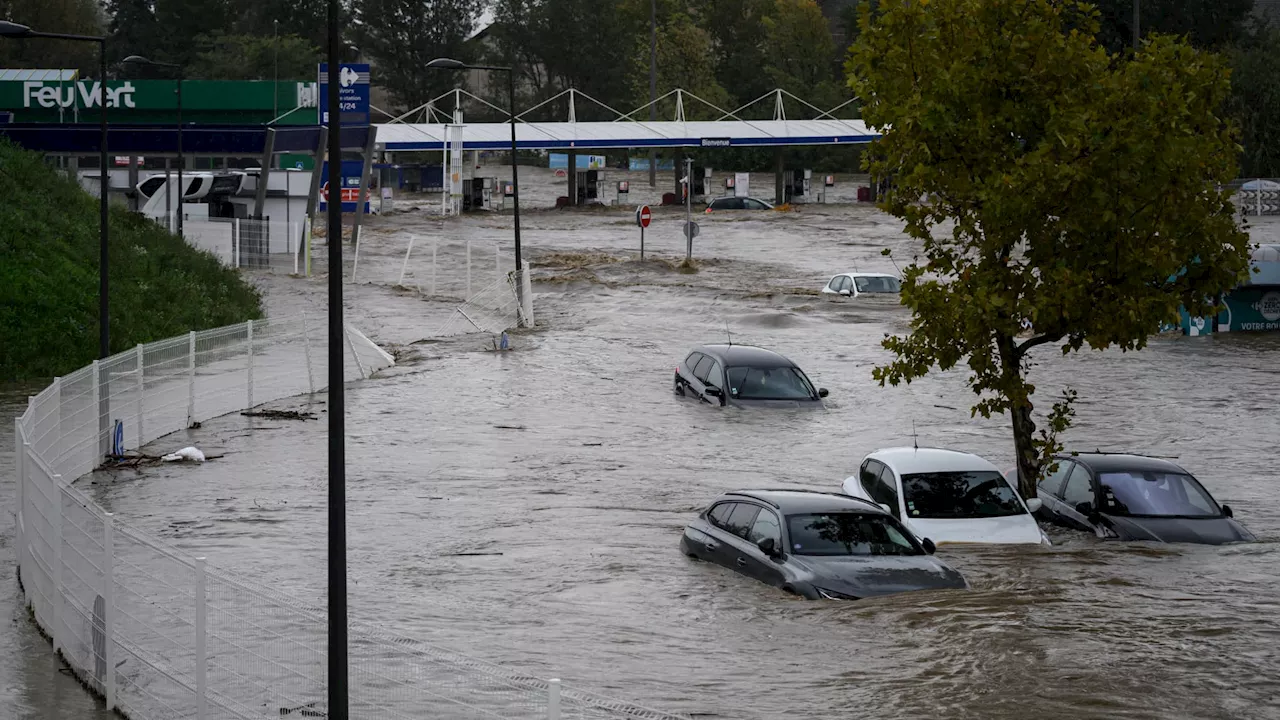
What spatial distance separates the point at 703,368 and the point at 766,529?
589 inches

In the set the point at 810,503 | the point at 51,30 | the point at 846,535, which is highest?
the point at 51,30

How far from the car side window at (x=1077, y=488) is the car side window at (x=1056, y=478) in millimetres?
90

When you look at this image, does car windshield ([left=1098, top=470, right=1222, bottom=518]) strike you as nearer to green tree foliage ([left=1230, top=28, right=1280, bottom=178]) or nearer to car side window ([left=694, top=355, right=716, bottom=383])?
car side window ([left=694, top=355, right=716, bottom=383])

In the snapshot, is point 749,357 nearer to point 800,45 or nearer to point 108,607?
point 108,607

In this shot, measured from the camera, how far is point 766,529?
1605cm

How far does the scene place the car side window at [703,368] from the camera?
3059 centimetres

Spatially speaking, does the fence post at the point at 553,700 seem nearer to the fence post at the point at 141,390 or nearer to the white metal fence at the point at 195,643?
the white metal fence at the point at 195,643

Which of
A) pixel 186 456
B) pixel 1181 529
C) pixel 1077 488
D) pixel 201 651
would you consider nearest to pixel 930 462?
pixel 1077 488

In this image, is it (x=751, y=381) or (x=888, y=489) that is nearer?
(x=888, y=489)

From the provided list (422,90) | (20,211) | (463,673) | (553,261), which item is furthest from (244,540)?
(422,90)

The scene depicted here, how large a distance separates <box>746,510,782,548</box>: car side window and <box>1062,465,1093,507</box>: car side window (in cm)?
500

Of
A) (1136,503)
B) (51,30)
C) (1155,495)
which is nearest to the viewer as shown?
(1136,503)

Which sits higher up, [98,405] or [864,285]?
[864,285]

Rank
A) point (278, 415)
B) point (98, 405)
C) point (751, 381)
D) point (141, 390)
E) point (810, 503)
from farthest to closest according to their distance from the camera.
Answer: point (751, 381)
point (278, 415)
point (141, 390)
point (98, 405)
point (810, 503)
